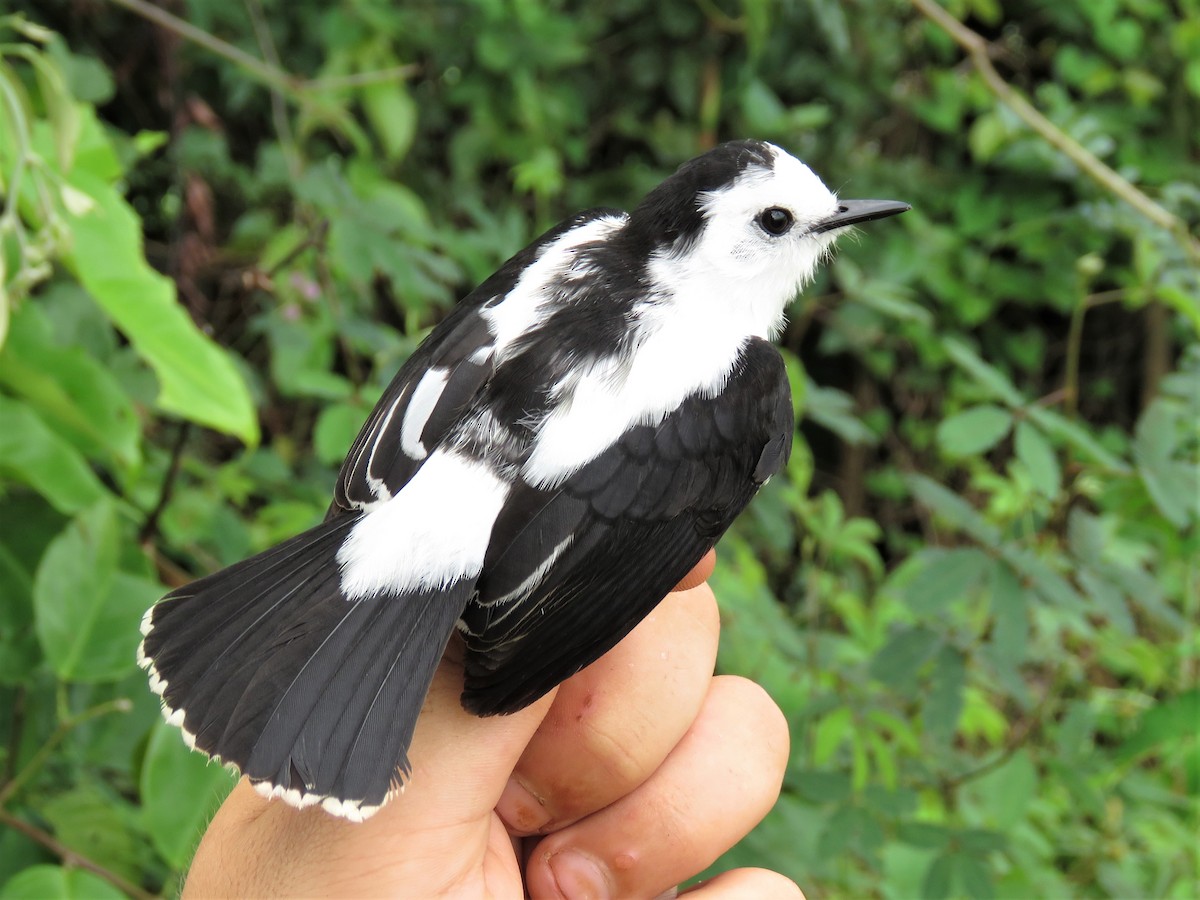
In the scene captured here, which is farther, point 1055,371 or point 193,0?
point 1055,371

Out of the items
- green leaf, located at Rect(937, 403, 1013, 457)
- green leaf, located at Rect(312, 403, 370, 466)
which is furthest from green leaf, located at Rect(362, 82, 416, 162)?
green leaf, located at Rect(937, 403, 1013, 457)

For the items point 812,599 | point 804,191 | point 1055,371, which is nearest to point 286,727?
point 804,191

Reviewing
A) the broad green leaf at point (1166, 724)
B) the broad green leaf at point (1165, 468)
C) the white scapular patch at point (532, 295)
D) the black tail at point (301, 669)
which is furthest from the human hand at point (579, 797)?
the broad green leaf at point (1166, 724)

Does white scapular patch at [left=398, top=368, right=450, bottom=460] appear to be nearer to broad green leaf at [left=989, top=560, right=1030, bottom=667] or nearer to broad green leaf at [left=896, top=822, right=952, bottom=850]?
broad green leaf at [left=989, top=560, right=1030, bottom=667]

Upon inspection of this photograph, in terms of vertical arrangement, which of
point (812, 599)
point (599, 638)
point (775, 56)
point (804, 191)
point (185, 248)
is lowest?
point (812, 599)

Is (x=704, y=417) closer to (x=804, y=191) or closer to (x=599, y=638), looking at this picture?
(x=599, y=638)

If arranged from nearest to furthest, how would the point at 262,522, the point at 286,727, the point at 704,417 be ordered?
the point at 286,727
the point at 704,417
the point at 262,522

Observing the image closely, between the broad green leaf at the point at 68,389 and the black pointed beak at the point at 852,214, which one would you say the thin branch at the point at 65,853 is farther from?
the black pointed beak at the point at 852,214
